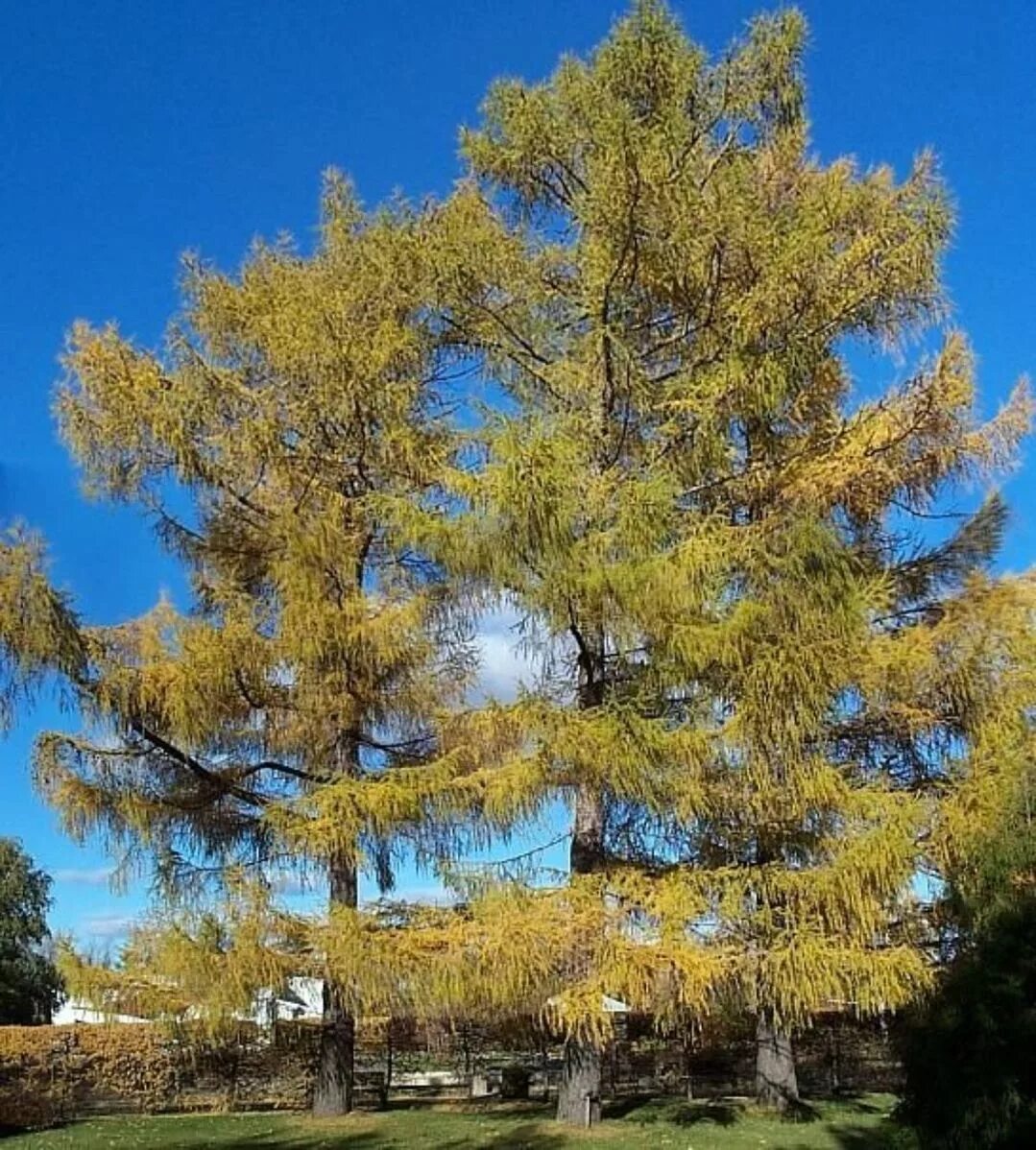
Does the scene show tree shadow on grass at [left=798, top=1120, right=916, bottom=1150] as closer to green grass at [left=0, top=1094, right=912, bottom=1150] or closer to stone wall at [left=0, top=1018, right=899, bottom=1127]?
green grass at [left=0, top=1094, right=912, bottom=1150]

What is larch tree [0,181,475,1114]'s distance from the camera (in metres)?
10.7

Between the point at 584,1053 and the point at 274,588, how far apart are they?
5669mm

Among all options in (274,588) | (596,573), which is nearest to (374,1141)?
(274,588)

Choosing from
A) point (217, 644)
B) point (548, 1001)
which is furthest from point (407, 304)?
point (548, 1001)

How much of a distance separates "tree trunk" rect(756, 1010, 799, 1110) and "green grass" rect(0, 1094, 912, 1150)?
0.94 ft

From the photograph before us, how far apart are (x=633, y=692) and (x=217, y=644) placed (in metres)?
4.11

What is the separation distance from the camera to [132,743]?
10836 mm

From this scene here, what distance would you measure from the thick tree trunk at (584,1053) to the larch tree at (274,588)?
1.51m

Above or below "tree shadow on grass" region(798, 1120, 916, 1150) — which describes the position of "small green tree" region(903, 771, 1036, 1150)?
above

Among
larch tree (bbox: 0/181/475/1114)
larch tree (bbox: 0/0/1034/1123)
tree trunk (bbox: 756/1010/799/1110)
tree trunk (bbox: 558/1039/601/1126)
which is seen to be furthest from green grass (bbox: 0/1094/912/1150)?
larch tree (bbox: 0/181/475/1114)

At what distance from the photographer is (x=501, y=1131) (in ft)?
37.2

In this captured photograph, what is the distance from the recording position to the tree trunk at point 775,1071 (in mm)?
12828

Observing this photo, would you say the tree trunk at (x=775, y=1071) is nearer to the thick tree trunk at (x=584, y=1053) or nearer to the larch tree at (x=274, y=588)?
the thick tree trunk at (x=584, y=1053)

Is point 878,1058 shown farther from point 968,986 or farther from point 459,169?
point 459,169
